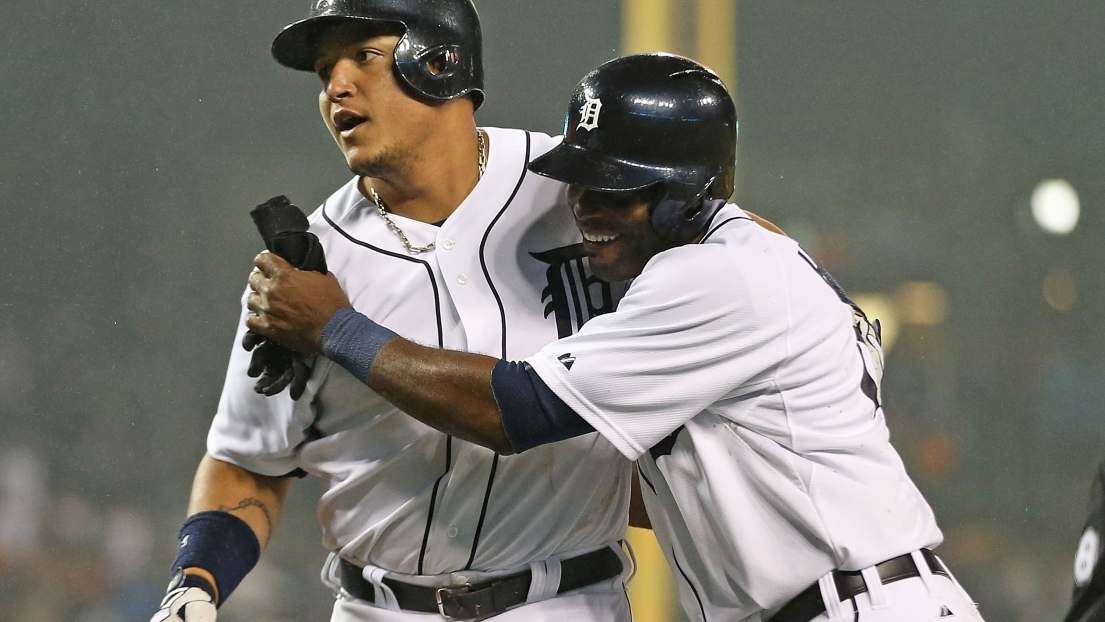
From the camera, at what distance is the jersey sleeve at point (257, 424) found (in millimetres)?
1556

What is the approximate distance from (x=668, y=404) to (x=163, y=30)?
201cm

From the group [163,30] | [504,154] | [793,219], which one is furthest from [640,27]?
[504,154]

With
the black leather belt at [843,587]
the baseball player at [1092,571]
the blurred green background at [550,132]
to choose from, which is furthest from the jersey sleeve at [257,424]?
the blurred green background at [550,132]

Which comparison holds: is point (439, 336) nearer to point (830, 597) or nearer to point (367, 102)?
point (367, 102)

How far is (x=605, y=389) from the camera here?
1.31m

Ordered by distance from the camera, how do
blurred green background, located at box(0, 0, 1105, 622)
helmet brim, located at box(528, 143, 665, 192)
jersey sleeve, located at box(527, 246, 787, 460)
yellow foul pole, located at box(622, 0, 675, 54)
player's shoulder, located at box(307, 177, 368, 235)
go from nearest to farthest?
1. jersey sleeve, located at box(527, 246, 787, 460)
2. helmet brim, located at box(528, 143, 665, 192)
3. player's shoulder, located at box(307, 177, 368, 235)
4. blurred green background, located at box(0, 0, 1105, 622)
5. yellow foul pole, located at box(622, 0, 675, 54)

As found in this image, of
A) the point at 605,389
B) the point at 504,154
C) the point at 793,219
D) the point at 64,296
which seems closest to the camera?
the point at 605,389

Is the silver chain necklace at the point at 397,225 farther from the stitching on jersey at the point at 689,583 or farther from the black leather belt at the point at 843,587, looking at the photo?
the black leather belt at the point at 843,587

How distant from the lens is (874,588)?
1.35m

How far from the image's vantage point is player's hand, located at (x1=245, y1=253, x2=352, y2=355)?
1.40 metres

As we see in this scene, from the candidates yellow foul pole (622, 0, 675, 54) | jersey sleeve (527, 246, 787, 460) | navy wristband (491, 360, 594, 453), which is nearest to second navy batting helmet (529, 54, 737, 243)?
jersey sleeve (527, 246, 787, 460)

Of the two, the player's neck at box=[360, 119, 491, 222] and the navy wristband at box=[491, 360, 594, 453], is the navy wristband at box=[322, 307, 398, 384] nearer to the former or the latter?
the navy wristband at box=[491, 360, 594, 453]

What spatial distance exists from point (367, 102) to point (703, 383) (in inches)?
24.4

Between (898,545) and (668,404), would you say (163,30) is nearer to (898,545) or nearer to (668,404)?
(668,404)
